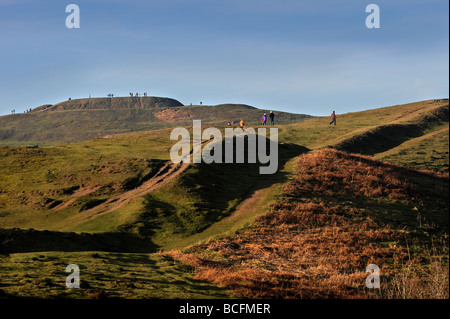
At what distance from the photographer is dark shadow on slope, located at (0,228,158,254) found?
85.4ft

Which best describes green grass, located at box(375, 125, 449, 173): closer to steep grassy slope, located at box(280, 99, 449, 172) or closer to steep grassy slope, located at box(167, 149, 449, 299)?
steep grassy slope, located at box(280, 99, 449, 172)

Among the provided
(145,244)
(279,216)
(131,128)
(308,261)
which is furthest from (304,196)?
(131,128)

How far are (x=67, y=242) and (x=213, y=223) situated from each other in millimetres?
12399

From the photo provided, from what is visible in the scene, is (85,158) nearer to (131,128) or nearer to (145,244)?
(145,244)

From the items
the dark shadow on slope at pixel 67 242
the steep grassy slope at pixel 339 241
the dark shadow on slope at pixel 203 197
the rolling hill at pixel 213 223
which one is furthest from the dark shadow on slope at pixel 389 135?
the dark shadow on slope at pixel 67 242

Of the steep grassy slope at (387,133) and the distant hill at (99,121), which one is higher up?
the distant hill at (99,121)

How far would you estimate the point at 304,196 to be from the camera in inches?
1652

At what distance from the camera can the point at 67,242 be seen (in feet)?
94.0

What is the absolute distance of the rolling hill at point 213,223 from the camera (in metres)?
20.9

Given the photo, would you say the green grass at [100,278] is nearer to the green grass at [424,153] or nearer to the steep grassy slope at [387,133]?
the green grass at [424,153]

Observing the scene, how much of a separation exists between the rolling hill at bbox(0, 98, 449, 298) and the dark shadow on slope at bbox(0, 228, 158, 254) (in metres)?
0.12

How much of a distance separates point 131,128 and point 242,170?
381 ft

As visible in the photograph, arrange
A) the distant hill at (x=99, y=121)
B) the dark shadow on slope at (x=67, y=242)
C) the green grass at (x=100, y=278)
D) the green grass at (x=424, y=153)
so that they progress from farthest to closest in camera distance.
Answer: the distant hill at (x=99, y=121)
the green grass at (x=424, y=153)
the dark shadow on slope at (x=67, y=242)
the green grass at (x=100, y=278)

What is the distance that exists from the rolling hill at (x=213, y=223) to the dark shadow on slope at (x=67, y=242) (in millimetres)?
121
